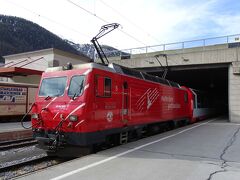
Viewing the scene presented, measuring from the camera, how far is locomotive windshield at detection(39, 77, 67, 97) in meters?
9.84

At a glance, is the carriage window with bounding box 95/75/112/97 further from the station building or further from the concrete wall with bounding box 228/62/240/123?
the station building

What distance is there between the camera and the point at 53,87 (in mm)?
10133

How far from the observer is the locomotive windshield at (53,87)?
9844 mm

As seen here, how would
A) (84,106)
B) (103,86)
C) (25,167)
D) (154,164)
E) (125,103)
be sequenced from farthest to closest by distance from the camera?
(125,103) → (103,86) → (84,106) → (25,167) → (154,164)

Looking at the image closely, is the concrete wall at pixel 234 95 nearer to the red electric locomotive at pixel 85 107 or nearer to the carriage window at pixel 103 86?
the red electric locomotive at pixel 85 107

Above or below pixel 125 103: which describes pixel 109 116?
below

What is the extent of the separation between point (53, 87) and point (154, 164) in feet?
14.0

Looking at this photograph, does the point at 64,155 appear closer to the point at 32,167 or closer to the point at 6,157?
the point at 32,167

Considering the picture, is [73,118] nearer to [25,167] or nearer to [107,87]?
[107,87]

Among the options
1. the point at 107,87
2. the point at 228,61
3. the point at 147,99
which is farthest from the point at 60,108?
the point at 228,61

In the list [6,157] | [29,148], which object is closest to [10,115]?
[29,148]

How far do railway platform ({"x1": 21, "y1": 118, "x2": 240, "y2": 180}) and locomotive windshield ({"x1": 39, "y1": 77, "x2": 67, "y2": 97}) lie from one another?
2.37m

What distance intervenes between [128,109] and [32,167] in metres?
4.29

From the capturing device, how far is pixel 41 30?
308 ft
